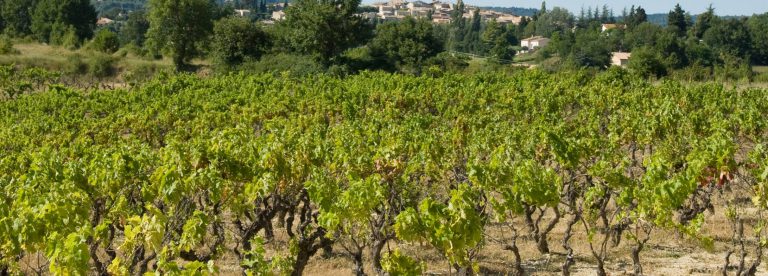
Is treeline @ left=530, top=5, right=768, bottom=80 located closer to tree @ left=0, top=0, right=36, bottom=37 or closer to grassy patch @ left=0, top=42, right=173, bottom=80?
grassy patch @ left=0, top=42, right=173, bottom=80

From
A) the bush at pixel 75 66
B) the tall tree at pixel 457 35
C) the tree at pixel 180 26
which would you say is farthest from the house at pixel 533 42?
the bush at pixel 75 66

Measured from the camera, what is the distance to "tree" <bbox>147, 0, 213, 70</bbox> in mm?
51594

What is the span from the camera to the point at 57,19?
237 ft

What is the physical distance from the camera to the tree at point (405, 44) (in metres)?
49.5

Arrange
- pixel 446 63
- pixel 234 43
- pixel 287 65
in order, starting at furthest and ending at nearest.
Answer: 1. pixel 446 63
2. pixel 234 43
3. pixel 287 65

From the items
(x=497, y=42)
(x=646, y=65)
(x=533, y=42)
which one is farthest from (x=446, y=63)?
(x=533, y=42)

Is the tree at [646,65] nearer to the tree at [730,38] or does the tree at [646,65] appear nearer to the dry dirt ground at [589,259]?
the dry dirt ground at [589,259]

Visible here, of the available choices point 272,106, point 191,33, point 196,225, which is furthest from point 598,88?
point 191,33

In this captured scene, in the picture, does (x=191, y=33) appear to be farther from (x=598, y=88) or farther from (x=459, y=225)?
(x=459, y=225)

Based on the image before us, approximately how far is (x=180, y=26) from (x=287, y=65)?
13357mm

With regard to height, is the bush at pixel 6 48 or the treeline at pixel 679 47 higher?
the bush at pixel 6 48

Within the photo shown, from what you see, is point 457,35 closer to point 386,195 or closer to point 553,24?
point 553,24

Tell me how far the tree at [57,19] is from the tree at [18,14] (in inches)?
173

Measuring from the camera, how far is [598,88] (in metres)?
26.6
